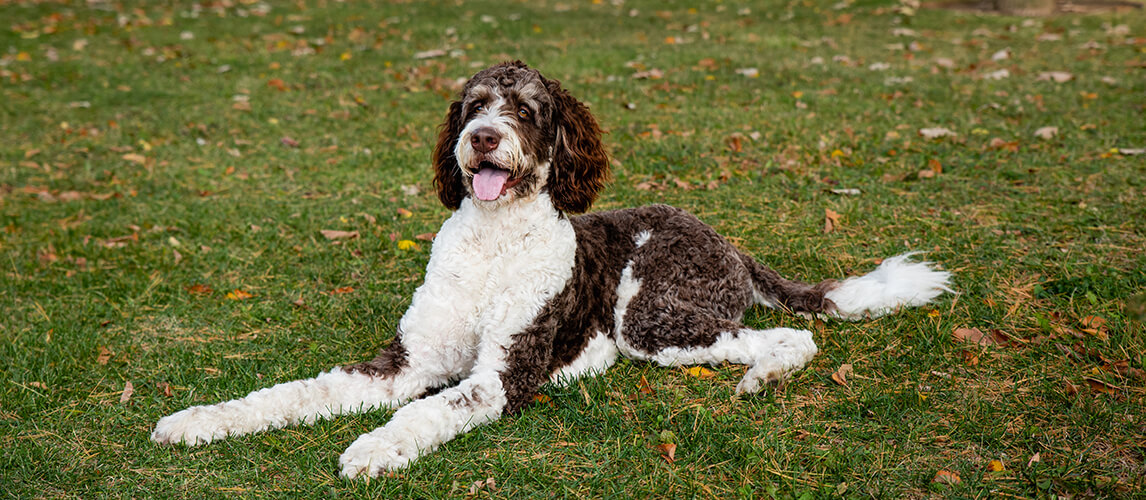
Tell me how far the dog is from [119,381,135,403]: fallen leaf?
64 cm

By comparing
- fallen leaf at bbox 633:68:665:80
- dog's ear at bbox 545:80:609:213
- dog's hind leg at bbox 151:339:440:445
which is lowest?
fallen leaf at bbox 633:68:665:80

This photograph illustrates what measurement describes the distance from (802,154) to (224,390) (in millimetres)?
5713

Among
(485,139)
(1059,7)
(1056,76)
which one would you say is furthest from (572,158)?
(1059,7)

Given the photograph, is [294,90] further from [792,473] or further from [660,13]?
[792,473]

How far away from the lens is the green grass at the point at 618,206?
11.2 ft

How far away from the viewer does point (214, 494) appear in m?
3.27

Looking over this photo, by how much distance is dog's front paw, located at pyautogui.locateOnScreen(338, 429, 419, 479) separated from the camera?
328cm

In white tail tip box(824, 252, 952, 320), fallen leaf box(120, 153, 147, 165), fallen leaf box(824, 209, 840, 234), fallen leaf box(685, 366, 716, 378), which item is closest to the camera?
fallen leaf box(685, 366, 716, 378)

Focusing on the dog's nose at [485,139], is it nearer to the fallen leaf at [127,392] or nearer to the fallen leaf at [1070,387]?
the fallen leaf at [127,392]

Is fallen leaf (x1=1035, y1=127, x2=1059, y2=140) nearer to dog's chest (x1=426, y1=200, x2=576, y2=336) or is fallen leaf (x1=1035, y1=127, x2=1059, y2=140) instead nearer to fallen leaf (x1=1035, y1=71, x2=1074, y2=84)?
fallen leaf (x1=1035, y1=71, x2=1074, y2=84)

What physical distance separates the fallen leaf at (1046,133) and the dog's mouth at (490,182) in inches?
253

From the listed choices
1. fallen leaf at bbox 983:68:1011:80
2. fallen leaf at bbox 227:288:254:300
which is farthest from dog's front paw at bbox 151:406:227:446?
fallen leaf at bbox 983:68:1011:80

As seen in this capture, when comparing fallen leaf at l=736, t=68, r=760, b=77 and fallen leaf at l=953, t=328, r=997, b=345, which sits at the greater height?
fallen leaf at l=953, t=328, r=997, b=345

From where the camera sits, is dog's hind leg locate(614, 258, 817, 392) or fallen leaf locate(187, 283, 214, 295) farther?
fallen leaf locate(187, 283, 214, 295)
